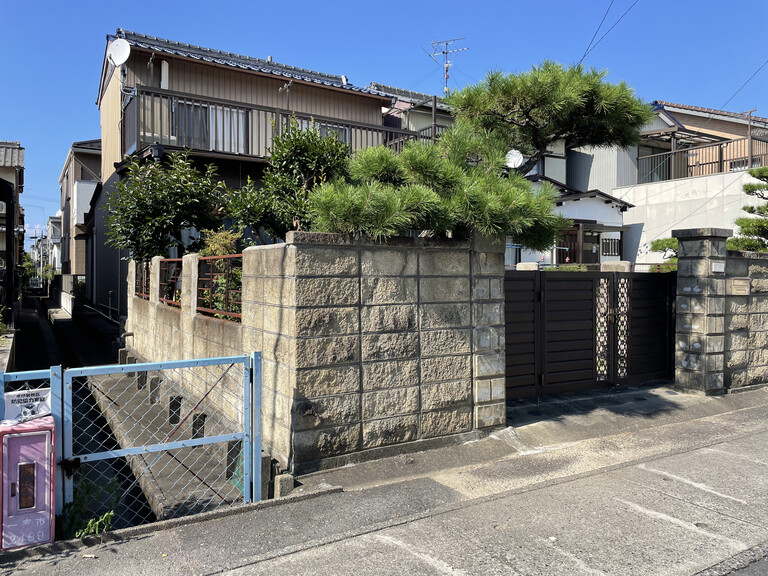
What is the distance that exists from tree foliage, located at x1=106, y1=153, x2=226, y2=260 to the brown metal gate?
5.33 metres

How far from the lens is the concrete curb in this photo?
3.34 m

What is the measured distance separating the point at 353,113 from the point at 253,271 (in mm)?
10870

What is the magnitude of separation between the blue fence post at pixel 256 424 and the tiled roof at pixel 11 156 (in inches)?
991

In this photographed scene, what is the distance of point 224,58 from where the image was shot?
15.6m

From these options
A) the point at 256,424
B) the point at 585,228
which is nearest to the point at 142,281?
the point at 256,424

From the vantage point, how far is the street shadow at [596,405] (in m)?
6.50

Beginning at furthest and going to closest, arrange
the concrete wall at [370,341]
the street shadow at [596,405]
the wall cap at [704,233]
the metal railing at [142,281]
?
1. the metal railing at [142,281]
2. the wall cap at [704,233]
3. the street shadow at [596,405]
4. the concrete wall at [370,341]

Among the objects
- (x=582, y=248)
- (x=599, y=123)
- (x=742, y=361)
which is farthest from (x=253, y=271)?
(x=582, y=248)

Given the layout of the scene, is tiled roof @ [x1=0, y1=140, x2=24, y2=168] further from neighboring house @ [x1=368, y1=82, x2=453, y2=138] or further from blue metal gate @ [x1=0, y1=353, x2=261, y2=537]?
blue metal gate @ [x1=0, y1=353, x2=261, y2=537]

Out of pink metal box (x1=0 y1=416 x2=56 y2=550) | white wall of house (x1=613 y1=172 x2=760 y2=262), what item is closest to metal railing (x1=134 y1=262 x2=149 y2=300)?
pink metal box (x1=0 y1=416 x2=56 y2=550)

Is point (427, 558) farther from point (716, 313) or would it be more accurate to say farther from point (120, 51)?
point (120, 51)

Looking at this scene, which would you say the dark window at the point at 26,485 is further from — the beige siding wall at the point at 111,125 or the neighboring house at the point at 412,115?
the neighboring house at the point at 412,115

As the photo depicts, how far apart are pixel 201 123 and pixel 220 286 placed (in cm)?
507

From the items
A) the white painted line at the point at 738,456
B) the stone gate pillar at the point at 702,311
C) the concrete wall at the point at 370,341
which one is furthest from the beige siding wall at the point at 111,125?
the white painted line at the point at 738,456
